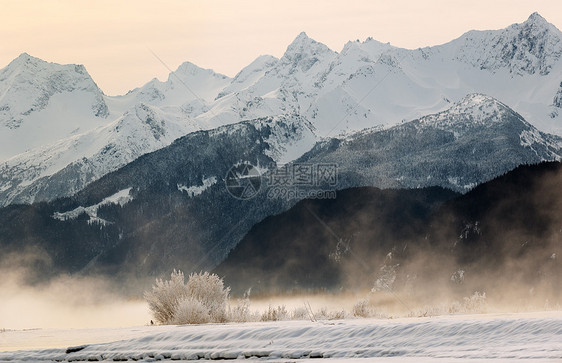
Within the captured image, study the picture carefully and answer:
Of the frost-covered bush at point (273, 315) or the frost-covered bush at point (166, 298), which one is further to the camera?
the frost-covered bush at point (166, 298)

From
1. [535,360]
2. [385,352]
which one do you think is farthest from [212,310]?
[535,360]

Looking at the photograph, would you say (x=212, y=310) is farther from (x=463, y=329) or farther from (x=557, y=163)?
(x=557, y=163)

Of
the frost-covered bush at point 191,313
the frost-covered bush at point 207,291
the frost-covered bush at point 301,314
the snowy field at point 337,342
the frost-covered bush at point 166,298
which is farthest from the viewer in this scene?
the frost-covered bush at point 166,298

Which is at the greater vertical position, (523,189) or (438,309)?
(523,189)

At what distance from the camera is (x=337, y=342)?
26.2 metres

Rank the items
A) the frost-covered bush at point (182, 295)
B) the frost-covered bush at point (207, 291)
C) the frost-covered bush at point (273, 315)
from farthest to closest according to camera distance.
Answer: the frost-covered bush at point (207, 291)
the frost-covered bush at point (182, 295)
the frost-covered bush at point (273, 315)

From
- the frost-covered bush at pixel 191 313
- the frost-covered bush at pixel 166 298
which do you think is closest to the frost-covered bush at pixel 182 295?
the frost-covered bush at pixel 166 298

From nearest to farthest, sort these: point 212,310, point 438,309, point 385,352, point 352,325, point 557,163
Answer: point 385,352, point 352,325, point 212,310, point 438,309, point 557,163

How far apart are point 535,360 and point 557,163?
12842 cm

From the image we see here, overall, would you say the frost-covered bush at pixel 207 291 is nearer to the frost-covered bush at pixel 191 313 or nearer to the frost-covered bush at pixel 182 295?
the frost-covered bush at pixel 182 295

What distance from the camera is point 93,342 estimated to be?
30859 millimetres

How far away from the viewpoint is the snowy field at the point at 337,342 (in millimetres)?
23688

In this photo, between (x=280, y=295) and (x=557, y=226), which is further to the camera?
(x=280, y=295)

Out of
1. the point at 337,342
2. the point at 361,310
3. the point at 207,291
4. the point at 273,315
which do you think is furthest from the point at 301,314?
the point at 337,342
